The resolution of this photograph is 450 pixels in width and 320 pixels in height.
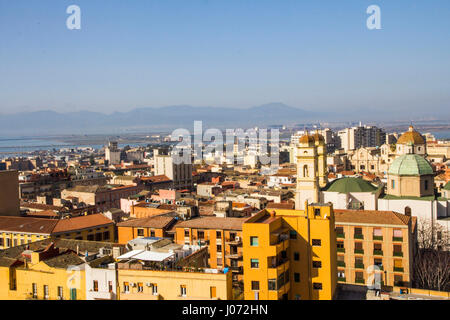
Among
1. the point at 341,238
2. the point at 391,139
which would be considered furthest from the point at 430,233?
the point at 391,139

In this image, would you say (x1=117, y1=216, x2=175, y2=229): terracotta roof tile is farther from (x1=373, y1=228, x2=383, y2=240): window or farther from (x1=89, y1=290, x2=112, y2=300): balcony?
(x1=89, y1=290, x2=112, y2=300): balcony

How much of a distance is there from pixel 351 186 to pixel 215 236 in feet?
34.6

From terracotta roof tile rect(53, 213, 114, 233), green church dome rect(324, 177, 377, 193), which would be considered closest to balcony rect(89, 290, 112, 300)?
terracotta roof tile rect(53, 213, 114, 233)

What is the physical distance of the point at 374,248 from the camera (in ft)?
61.1

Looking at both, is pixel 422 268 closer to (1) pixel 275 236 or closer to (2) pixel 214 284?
(1) pixel 275 236

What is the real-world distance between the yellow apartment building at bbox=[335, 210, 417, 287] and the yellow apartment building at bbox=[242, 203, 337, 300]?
5613mm

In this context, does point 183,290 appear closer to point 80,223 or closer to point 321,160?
point 80,223

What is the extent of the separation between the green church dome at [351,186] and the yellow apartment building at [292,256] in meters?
13.5

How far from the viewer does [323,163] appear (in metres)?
31.2

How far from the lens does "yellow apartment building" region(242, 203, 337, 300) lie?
1227 centimetres

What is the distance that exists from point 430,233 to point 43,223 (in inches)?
777

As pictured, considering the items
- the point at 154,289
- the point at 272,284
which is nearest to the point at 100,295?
the point at 154,289

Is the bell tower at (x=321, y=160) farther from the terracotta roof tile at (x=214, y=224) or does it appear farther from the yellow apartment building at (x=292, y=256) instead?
the yellow apartment building at (x=292, y=256)

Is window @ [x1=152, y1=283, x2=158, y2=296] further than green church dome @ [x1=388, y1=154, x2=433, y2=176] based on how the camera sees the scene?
No
